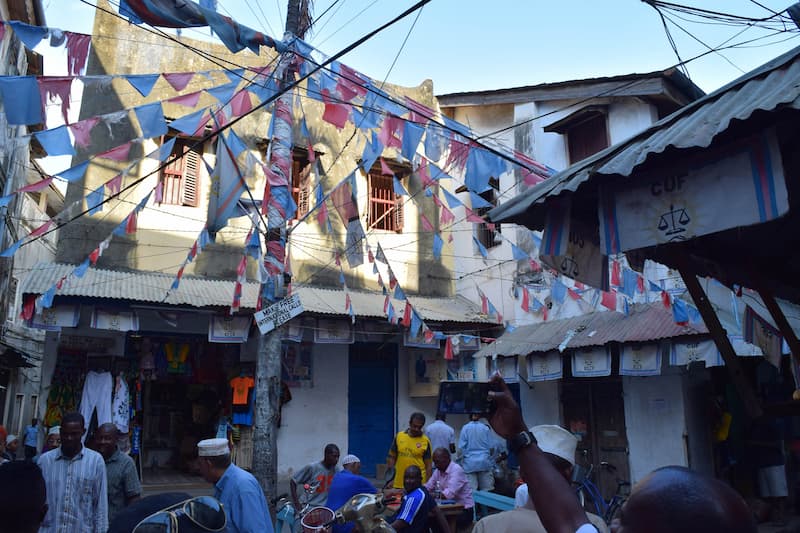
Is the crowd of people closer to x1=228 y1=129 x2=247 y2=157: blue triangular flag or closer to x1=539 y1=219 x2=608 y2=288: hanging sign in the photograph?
x1=539 y1=219 x2=608 y2=288: hanging sign

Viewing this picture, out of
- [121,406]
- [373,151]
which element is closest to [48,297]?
[121,406]

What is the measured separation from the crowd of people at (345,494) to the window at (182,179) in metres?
6.29

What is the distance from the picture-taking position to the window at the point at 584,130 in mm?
14086

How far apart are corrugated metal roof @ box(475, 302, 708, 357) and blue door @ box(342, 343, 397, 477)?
2517 mm

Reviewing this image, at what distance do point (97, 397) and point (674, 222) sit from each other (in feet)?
38.0

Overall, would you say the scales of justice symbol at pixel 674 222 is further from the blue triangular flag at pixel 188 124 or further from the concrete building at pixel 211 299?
the concrete building at pixel 211 299

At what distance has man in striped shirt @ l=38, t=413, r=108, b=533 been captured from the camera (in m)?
4.68

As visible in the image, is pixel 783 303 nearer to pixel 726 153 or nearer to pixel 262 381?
pixel 726 153

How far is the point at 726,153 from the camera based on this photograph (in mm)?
3418

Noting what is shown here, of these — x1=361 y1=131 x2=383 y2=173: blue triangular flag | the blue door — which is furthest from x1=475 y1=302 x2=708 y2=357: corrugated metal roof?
x1=361 y1=131 x2=383 y2=173: blue triangular flag

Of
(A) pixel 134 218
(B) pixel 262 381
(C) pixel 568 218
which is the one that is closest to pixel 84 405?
(A) pixel 134 218

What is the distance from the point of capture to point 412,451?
9305mm

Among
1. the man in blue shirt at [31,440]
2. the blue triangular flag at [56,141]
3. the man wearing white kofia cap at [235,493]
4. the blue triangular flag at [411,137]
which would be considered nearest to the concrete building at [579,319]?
the blue triangular flag at [411,137]

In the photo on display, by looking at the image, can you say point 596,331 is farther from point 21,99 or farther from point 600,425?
point 21,99
